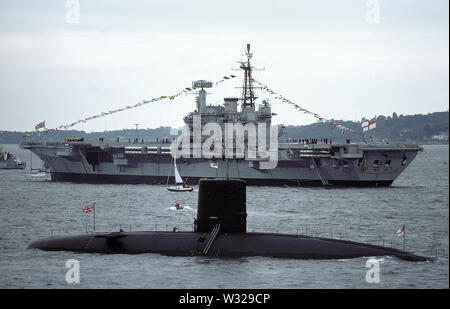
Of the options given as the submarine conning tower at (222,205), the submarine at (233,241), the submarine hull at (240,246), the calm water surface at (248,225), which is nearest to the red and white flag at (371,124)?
the calm water surface at (248,225)

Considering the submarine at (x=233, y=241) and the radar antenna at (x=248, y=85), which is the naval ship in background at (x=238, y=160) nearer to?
the radar antenna at (x=248, y=85)

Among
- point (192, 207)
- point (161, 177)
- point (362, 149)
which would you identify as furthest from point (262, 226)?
point (161, 177)

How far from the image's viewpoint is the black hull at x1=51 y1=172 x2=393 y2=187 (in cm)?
8956

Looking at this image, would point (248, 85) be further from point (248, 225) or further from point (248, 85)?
point (248, 225)

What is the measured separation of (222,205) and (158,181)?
62023 millimetres

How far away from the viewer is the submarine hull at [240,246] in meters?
36.1

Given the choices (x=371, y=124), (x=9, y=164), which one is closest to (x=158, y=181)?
(x=371, y=124)

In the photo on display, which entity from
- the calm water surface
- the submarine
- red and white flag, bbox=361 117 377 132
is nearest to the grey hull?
the calm water surface

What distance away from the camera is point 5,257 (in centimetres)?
4134

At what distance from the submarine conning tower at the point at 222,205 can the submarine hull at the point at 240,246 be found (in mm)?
415

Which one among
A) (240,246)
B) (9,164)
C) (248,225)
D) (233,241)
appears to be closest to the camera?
(240,246)

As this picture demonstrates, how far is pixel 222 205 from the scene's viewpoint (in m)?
36.5

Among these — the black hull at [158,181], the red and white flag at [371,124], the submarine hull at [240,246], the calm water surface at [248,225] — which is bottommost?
the calm water surface at [248,225]
